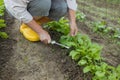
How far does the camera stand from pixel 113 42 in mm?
5004

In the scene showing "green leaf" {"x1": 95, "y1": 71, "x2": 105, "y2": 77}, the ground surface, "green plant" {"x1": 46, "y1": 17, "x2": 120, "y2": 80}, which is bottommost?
the ground surface

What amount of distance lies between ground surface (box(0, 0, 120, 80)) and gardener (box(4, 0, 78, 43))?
0.76 ft

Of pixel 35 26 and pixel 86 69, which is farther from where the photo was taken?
pixel 35 26

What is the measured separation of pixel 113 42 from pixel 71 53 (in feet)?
4.59

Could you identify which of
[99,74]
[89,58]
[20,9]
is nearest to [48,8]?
[20,9]

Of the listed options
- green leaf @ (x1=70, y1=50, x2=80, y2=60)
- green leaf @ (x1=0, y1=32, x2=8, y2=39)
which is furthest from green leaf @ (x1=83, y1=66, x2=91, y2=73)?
green leaf @ (x1=0, y1=32, x2=8, y2=39)

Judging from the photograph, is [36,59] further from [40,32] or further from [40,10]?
[40,10]

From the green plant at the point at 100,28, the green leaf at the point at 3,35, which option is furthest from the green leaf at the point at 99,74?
the green plant at the point at 100,28

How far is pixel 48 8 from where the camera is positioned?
4160 mm

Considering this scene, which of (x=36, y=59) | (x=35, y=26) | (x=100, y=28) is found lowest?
(x=100, y=28)

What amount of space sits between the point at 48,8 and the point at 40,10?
11cm

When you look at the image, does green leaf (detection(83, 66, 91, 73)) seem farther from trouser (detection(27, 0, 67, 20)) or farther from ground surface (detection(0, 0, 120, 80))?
trouser (detection(27, 0, 67, 20))

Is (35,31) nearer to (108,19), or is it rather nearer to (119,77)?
(119,77)

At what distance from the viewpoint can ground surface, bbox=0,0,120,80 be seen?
12.2 ft
